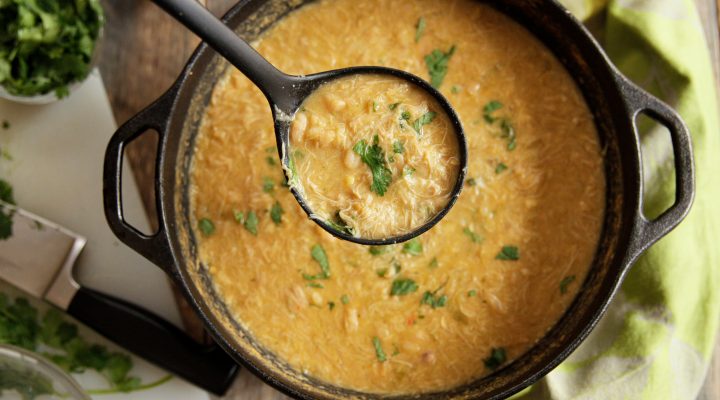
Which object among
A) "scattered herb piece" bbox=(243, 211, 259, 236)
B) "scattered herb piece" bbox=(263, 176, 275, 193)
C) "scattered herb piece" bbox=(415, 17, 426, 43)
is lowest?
"scattered herb piece" bbox=(243, 211, 259, 236)

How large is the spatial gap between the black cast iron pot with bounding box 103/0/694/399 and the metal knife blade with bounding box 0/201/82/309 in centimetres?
57

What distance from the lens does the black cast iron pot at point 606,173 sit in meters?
2.66

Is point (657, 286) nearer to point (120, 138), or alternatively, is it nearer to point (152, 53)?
point (120, 138)

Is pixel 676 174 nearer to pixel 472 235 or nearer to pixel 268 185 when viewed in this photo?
pixel 472 235

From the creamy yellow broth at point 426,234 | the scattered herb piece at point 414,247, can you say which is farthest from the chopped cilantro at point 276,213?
the scattered herb piece at point 414,247

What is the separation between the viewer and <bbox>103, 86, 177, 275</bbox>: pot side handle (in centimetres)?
263

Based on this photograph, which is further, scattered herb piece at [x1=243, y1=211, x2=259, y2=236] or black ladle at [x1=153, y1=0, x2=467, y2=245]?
scattered herb piece at [x1=243, y1=211, x2=259, y2=236]

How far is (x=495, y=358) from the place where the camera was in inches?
116

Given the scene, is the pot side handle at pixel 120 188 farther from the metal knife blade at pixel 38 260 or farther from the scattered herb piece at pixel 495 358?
the scattered herb piece at pixel 495 358

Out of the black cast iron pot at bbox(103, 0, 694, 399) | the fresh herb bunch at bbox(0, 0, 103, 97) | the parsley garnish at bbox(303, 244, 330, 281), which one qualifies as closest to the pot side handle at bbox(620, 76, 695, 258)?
the black cast iron pot at bbox(103, 0, 694, 399)

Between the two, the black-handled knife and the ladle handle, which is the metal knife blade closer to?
the black-handled knife

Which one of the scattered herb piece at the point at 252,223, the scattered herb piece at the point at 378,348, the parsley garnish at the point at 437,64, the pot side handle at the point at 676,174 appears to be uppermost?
the pot side handle at the point at 676,174

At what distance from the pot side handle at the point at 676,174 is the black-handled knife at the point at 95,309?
176 centimetres

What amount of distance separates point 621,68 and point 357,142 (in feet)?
4.58
